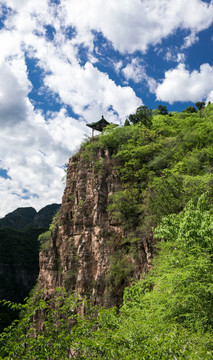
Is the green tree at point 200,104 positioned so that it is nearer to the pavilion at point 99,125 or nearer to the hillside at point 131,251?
the hillside at point 131,251

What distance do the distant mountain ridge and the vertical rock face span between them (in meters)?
82.9

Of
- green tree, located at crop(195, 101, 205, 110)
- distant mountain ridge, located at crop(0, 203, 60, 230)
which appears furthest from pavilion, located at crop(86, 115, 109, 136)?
distant mountain ridge, located at crop(0, 203, 60, 230)

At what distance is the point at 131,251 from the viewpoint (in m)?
21.3

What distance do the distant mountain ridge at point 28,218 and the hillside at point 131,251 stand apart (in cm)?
8508

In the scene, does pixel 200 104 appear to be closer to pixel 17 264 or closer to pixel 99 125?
pixel 99 125

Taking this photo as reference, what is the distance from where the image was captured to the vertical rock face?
72.7 feet

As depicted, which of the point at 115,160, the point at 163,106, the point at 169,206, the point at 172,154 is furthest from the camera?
the point at 163,106

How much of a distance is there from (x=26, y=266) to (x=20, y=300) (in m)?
10.0

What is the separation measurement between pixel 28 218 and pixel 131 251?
107571 mm

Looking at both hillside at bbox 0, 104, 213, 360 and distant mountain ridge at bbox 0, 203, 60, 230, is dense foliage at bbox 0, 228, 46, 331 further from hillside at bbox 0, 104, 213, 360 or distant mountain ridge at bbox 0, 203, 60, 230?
hillside at bbox 0, 104, 213, 360

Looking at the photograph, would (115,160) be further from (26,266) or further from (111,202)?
(26,266)

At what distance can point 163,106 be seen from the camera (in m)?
53.4

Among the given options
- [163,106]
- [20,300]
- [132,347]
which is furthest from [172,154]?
[20,300]

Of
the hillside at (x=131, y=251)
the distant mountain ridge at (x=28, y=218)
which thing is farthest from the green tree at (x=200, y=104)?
the distant mountain ridge at (x=28, y=218)
